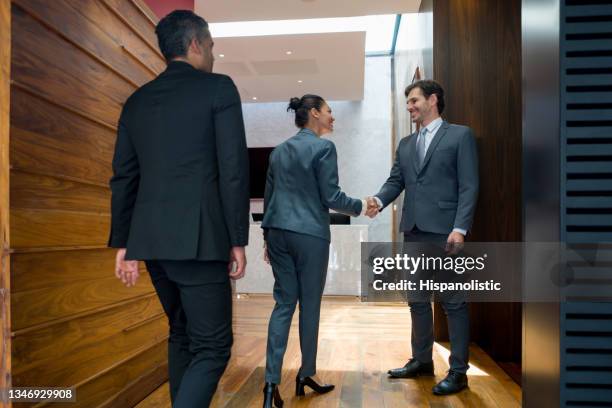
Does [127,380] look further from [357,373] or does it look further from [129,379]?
[357,373]

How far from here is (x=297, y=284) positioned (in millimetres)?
2434

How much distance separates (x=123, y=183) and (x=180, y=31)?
1.60 feet

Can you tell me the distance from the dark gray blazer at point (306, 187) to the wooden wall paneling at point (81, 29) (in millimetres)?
808

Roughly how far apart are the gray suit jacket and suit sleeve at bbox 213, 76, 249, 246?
1.30 m

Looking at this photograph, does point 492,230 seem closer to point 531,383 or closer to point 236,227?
point 531,383

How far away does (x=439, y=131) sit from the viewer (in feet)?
8.57

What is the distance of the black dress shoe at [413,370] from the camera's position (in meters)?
2.73

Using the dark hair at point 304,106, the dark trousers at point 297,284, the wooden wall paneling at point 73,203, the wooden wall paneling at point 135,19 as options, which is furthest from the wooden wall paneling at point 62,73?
the dark trousers at point 297,284

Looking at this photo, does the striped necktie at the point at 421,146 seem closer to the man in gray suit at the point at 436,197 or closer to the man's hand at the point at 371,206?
the man in gray suit at the point at 436,197

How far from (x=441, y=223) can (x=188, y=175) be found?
57.2 inches

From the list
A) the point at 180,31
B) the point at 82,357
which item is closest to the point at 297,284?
the point at 82,357

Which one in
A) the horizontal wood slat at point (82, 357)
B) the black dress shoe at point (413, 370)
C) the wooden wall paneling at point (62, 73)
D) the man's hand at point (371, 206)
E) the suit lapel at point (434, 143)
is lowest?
the black dress shoe at point (413, 370)

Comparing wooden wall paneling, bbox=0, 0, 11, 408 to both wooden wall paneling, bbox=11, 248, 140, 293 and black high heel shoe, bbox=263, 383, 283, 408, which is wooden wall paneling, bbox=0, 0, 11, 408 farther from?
black high heel shoe, bbox=263, 383, 283, 408

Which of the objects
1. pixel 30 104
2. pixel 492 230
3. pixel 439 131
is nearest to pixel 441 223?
pixel 439 131
